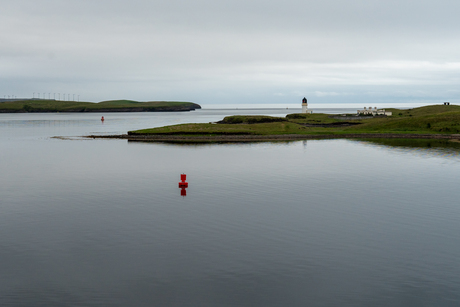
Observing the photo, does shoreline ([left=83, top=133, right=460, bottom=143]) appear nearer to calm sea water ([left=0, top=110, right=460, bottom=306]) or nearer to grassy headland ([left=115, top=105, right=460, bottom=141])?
grassy headland ([left=115, top=105, right=460, bottom=141])

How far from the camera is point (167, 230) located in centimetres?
2714

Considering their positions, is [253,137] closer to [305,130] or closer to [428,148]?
[305,130]

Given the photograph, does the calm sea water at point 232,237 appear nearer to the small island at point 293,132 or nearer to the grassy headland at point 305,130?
the small island at point 293,132

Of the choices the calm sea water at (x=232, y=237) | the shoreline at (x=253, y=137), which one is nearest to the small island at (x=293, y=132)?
the shoreline at (x=253, y=137)

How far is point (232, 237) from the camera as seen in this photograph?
84.2 feet

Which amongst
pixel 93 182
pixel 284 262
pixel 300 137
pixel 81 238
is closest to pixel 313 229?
pixel 284 262

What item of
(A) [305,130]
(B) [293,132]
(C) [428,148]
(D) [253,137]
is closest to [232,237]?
(C) [428,148]

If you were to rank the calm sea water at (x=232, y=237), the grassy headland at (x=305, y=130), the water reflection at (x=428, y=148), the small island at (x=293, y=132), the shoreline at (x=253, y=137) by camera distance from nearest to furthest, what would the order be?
the calm sea water at (x=232, y=237) < the water reflection at (x=428, y=148) < the shoreline at (x=253, y=137) < the small island at (x=293, y=132) < the grassy headland at (x=305, y=130)

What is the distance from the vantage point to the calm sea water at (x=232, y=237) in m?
18.3

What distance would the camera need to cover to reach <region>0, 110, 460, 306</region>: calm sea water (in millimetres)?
18281

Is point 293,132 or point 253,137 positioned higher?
point 293,132

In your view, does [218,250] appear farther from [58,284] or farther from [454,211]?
[454,211]

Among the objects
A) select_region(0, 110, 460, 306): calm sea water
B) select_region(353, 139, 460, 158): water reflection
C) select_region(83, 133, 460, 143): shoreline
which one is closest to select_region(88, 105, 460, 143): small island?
select_region(83, 133, 460, 143): shoreline

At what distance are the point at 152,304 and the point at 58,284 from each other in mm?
5030
